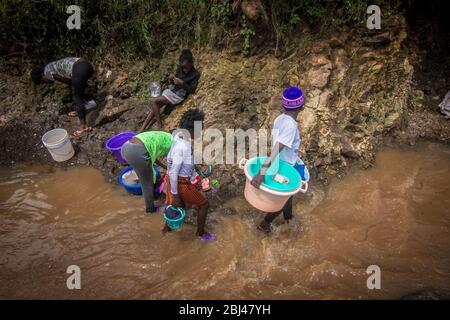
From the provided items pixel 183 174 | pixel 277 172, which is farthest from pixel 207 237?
pixel 277 172

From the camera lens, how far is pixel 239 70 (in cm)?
493

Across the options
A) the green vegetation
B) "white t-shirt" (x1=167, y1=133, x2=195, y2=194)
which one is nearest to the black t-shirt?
the green vegetation

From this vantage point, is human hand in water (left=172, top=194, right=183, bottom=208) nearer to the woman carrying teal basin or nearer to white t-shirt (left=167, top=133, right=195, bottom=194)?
white t-shirt (left=167, top=133, right=195, bottom=194)

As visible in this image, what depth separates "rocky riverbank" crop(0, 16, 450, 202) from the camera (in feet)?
15.4

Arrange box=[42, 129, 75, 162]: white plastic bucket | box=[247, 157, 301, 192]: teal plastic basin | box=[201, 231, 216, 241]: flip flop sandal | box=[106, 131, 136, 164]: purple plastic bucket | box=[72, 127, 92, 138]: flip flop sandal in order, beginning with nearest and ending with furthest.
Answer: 1. box=[247, 157, 301, 192]: teal plastic basin
2. box=[201, 231, 216, 241]: flip flop sandal
3. box=[106, 131, 136, 164]: purple plastic bucket
4. box=[42, 129, 75, 162]: white plastic bucket
5. box=[72, 127, 92, 138]: flip flop sandal

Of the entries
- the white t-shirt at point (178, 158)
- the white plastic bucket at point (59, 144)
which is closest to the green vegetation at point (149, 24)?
the white plastic bucket at point (59, 144)

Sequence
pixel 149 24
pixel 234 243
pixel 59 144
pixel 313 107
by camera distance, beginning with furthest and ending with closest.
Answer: pixel 149 24 < pixel 313 107 < pixel 59 144 < pixel 234 243

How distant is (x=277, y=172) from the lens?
11.1 feet

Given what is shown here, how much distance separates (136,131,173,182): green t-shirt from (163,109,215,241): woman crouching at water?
0.80 ft

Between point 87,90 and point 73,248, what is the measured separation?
3.02 metres

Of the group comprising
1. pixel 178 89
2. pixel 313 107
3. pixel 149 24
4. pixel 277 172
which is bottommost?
pixel 277 172

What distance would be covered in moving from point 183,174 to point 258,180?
74 cm

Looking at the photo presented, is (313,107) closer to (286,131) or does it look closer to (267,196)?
(286,131)

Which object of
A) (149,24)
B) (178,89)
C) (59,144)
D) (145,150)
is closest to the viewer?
(145,150)
